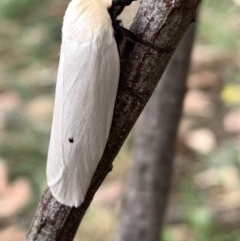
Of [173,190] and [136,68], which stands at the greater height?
[136,68]

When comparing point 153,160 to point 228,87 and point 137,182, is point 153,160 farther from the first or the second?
point 228,87

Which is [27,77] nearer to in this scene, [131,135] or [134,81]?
[131,135]

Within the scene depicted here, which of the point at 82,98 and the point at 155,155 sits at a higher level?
the point at 82,98

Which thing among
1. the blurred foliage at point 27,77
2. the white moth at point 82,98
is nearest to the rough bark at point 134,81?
the white moth at point 82,98

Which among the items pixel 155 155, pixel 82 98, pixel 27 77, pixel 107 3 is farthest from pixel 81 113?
pixel 27 77

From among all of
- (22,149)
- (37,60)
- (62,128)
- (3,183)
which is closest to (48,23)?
(37,60)

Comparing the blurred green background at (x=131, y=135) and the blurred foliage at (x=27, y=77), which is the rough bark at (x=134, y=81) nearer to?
the blurred green background at (x=131, y=135)
